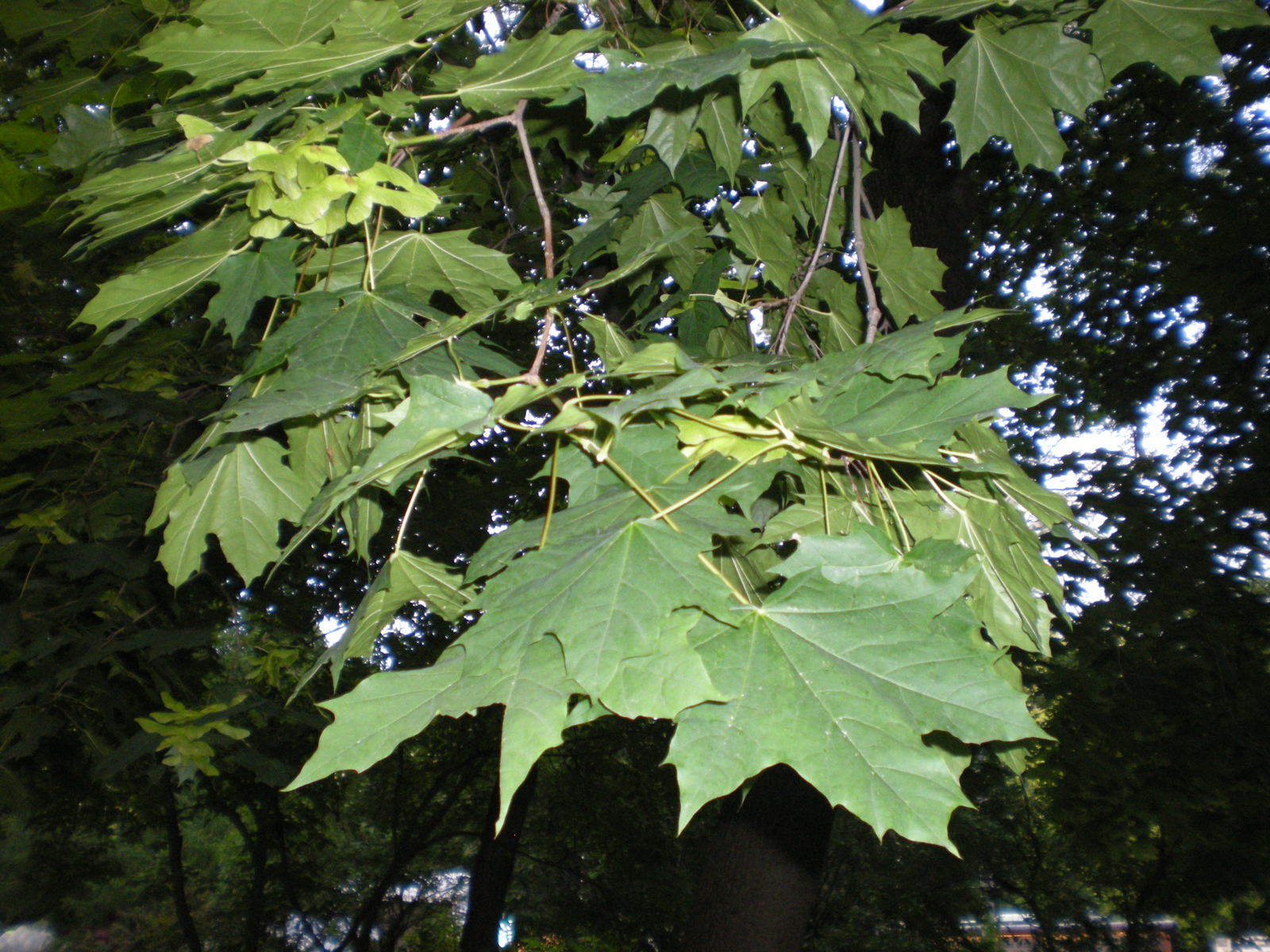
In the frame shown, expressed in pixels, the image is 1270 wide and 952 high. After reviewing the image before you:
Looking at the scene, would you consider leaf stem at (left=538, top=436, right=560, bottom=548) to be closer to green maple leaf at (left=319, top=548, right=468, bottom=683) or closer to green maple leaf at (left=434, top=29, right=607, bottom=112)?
green maple leaf at (left=319, top=548, right=468, bottom=683)

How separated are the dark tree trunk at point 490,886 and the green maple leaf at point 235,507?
19.9 feet

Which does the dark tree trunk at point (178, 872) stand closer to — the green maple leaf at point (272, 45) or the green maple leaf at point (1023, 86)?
the green maple leaf at point (272, 45)

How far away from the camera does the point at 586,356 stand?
581 centimetres

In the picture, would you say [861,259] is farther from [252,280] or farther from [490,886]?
[490,886]

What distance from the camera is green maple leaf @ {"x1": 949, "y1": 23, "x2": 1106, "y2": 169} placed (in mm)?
→ 1711

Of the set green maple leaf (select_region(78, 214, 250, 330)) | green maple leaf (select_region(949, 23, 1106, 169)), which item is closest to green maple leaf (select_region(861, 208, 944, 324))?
green maple leaf (select_region(949, 23, 1106, 169))

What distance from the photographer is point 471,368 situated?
1.39 metres

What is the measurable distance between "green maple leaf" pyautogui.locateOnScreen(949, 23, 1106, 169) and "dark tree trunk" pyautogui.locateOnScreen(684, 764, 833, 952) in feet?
6.85

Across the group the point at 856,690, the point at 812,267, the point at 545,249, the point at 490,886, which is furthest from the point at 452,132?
the point at 490,886

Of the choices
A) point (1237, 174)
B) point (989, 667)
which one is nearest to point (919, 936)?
point (1237, 174)

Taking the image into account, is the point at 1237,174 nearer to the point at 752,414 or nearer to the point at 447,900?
the point at 752,414

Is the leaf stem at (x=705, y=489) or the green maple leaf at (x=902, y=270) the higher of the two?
the green maple leaf at (x=902, y=270)

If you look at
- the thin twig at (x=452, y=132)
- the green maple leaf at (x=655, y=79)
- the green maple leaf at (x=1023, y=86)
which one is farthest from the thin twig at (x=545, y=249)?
the green maple leaf at (x=1023, y=86)

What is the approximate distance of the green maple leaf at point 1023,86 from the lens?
1711mm
